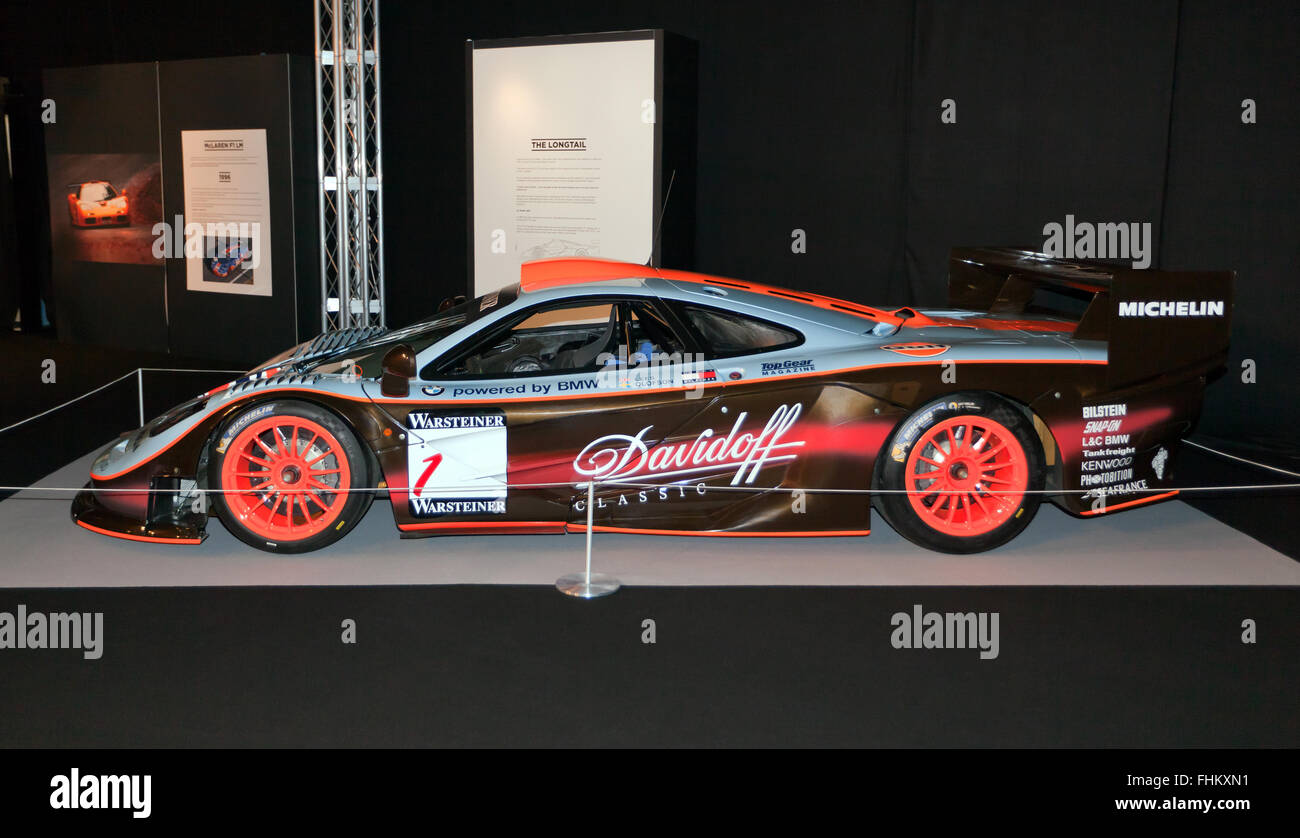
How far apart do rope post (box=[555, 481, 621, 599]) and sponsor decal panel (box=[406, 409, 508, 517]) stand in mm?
499

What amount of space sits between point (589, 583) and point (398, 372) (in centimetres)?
114

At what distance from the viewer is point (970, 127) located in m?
7.57

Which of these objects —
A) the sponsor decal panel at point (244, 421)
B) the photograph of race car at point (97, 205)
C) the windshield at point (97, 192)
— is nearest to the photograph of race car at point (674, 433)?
the sponsor decal panel at point (244, 421)

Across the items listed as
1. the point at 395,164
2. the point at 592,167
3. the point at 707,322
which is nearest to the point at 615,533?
the point at 707,322

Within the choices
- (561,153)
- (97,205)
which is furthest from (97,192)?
(561,153)

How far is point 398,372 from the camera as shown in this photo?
4.55 m

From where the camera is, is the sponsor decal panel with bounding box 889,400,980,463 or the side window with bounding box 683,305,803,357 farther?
the side window with bounding box 683,305,803,357

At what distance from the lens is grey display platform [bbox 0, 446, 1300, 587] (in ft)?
14.3

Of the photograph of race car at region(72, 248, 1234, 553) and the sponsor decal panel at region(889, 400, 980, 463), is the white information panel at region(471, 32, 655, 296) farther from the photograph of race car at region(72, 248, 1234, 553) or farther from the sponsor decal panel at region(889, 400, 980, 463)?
the sponsor decal panel at region(889, 400, 980, 463)

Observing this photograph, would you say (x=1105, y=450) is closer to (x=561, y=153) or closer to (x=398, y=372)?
(x=398, y=372)

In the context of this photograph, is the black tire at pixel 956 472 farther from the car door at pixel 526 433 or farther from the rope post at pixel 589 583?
the rope post at pixel 589 583

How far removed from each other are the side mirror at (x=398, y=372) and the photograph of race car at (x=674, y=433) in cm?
1

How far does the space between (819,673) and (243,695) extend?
73.4 inches

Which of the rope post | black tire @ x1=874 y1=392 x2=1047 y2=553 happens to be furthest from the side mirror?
black tire @ x1=874 y1=392 x2=1047 y2=553
